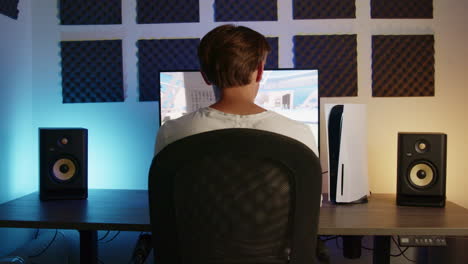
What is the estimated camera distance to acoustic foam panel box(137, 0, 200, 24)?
2518mm

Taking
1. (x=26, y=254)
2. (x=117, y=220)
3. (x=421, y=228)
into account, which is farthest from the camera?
(x=26, y=254)

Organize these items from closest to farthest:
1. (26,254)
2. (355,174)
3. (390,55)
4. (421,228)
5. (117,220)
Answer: (421,228) → (117,220) → (355,174) → (26,254) → (390,55)

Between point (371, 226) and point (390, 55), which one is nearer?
point (371, 226)

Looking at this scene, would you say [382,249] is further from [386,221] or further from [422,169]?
[422,169]

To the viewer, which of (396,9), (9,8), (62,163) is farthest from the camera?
(396,9)

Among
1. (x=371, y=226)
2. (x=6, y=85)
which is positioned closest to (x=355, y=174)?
(x=371, y=226)

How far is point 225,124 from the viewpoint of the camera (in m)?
1.13

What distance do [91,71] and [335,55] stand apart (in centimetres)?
139

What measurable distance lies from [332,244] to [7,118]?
1881 mm

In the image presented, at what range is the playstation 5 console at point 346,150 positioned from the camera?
1.91 metres

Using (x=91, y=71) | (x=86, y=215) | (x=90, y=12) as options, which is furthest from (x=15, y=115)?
(x=86, y=215)

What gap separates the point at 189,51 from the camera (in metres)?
2.52

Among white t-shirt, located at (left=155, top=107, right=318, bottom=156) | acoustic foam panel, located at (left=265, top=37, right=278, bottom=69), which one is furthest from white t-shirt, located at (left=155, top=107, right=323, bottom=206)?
acoustic foam panel, located at (left=265, top=37, right=278, bottom=69)

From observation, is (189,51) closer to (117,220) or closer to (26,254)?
(117,220)
